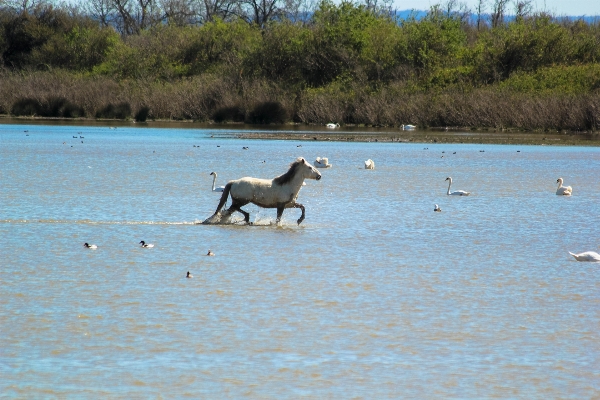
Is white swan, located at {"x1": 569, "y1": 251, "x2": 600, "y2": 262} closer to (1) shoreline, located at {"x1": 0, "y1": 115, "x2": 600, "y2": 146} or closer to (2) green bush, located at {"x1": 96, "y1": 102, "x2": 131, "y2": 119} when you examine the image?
(1) shoreline, located at {"x1": 0, "y1": 115, "x2": 600, "y2": 146}

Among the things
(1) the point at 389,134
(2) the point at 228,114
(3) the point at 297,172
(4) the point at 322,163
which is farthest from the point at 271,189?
(2) the point at 228,114

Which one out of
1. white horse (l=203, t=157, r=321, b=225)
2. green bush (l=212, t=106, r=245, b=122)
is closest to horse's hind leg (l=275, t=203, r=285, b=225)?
white horse (l=203, t=157, r=321, b=225)

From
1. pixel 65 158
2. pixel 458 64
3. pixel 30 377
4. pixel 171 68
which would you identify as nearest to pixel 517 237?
pixel 30 377

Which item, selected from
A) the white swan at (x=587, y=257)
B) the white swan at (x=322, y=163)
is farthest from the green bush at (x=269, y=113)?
the white swan at (x=587, y=257)

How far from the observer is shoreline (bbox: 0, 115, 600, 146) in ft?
126

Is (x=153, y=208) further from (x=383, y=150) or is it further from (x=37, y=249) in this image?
(x=383, y=150)

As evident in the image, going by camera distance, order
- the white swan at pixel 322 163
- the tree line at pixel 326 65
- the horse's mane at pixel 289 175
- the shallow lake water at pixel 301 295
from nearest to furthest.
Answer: the shallow lake water at pixel 301 295
the horse's mane at pixel 289 175
the white swan at pixel 322 163
the tree line at pixel 326 65

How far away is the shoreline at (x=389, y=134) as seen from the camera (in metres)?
38.4

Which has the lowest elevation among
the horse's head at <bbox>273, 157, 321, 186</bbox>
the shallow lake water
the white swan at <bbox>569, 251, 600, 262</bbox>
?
the shallow lake water

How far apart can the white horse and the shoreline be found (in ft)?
74.2

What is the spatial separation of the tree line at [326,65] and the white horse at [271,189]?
104 ft

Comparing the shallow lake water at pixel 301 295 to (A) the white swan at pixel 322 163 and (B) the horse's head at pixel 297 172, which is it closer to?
(B) the horse's head at pixel 297 172

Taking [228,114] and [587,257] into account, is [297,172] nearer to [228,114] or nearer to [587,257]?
[587,257]

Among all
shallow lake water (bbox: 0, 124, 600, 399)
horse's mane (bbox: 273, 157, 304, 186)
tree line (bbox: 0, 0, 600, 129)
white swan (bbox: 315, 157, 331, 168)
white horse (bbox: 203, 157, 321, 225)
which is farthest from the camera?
tree line (bbox: 0, 0, 600, 129)
